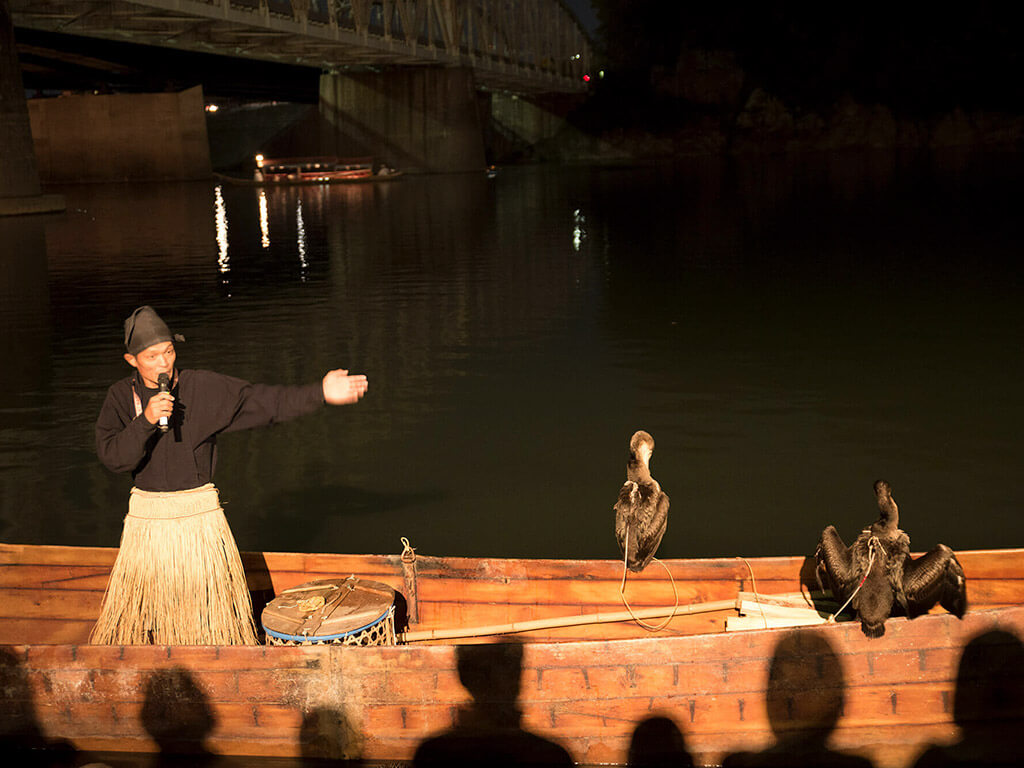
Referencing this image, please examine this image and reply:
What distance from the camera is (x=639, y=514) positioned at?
6.95m

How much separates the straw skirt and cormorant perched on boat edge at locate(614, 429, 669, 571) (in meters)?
2.44

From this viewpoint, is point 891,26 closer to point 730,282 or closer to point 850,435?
point 730,282

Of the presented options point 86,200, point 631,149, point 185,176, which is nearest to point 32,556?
point 86,200

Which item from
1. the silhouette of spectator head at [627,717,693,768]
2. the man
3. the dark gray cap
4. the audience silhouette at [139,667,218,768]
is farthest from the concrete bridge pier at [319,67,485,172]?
the silhouette of spectator head at [627,717,693,768]

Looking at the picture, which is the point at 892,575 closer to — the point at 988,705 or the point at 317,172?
the point at 988,705

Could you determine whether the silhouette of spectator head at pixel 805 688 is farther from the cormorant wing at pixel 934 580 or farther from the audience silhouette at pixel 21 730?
the audience silhouette at pixel 21 730

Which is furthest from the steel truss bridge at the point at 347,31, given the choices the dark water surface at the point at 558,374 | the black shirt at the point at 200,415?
the black shirt at the point at 200,415

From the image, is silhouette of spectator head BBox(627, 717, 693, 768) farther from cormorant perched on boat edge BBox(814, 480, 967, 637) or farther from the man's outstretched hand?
the man's outstretched hand

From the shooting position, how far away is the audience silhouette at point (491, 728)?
588 centimetres

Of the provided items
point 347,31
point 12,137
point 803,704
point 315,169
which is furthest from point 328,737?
point 315,169

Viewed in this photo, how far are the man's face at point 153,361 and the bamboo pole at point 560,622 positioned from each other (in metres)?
2.37

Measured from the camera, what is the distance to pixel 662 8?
4326 inches

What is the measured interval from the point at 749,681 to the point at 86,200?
2254 inches

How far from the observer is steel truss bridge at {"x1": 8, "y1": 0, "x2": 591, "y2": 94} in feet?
149
